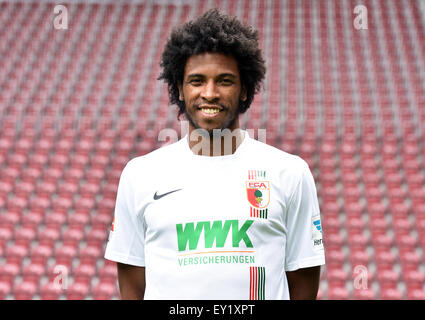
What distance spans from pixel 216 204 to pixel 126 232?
281mm

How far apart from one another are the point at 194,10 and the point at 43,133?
15.2 feet

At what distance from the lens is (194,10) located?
11703mm

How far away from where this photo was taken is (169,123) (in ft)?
27.8

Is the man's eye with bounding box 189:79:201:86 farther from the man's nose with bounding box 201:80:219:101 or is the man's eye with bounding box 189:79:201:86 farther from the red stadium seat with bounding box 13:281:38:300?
the red stadium seat with bounding box 13:281:38:300

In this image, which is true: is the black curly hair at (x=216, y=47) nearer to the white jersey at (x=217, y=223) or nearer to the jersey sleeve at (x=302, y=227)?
the white jersey at (x=217, y=223)

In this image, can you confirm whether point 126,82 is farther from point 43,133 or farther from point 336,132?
point 336,132

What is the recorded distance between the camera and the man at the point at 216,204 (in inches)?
54.1

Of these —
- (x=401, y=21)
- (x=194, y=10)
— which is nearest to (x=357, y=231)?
(x=401, y=21)

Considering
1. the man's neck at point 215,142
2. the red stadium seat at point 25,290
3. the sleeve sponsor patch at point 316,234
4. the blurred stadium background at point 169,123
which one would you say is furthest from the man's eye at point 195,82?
the red stadium seat at point 25,290

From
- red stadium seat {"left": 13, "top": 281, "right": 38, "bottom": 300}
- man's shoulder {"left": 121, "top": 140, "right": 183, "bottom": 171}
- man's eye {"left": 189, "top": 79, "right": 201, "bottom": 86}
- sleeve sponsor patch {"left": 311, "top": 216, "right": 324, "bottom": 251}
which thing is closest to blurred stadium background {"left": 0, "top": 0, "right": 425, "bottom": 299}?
red stadium seat {"left": 13, "top": 281, "right": 38, "bottom": 300}

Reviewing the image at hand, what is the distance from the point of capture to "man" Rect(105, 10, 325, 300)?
54.1 inches

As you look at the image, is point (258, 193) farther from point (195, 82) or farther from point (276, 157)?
point (195, 82)

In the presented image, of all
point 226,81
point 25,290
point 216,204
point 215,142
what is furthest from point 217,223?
point 25,290

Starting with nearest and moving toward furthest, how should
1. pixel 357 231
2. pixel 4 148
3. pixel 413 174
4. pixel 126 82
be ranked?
1. pixel 357 231
2. pixel 413 174
3. pixel 4 148
4. pixel 126 82
